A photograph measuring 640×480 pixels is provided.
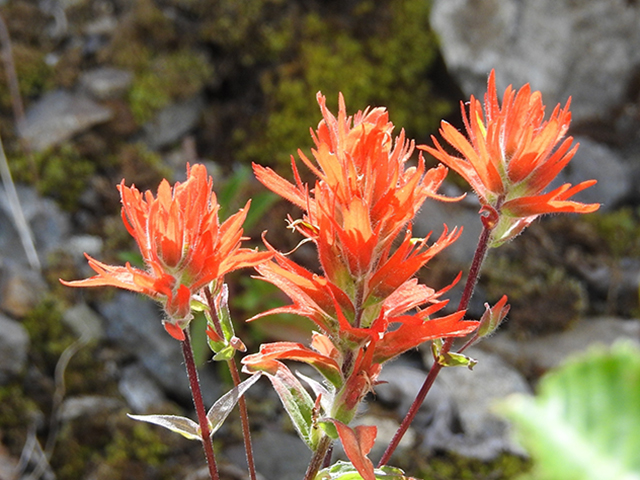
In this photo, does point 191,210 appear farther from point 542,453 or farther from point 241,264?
point 542,453

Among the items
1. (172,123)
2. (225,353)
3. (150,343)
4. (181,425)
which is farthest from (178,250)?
(172,123)

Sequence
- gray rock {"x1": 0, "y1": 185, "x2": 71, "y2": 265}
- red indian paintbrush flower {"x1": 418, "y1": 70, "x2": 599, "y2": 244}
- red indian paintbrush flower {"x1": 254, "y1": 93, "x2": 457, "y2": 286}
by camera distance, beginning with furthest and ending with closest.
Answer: gray rock {"x1": 0, "y1": 185, "x2": 71, "y2": 265}
red indian paintbrush flower {"x1": 418, "y1": 70, "x2": 599, "y2": 244}
red indian paintbrush flower {"x1": 254, "y1": 93, "x2": 457, "y2": 286}

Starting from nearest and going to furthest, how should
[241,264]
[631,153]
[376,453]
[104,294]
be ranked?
[241,264] → [376,453] → [104,294] → [631,153]

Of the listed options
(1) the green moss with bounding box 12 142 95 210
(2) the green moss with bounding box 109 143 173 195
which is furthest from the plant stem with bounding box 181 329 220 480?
(1) the green moss with bounding box 12 142 95 210

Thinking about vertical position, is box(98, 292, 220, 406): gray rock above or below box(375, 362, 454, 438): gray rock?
below

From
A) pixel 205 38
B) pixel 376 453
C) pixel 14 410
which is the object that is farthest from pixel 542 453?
pixel 205 38

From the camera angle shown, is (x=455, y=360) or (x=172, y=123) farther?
(x=172, y=123)

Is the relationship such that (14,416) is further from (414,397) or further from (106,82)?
(106,82)

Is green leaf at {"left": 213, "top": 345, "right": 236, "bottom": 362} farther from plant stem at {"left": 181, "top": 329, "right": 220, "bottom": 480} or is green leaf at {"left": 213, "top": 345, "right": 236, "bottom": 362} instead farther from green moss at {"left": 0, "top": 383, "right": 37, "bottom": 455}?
green moss at {"left": 0, "top": 383, "right": 37, "bottom": 455}
